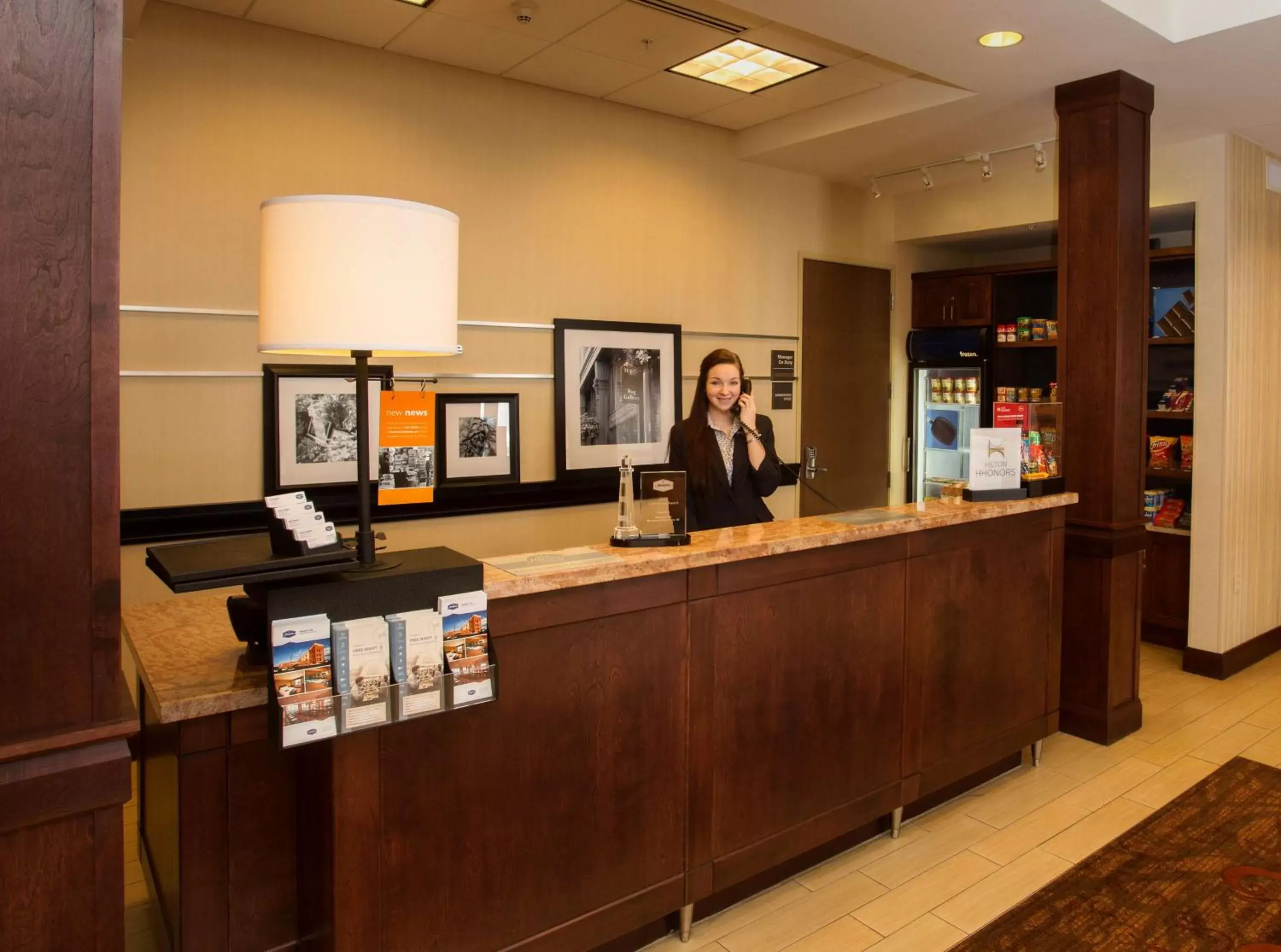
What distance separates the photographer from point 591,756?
7.73 feet

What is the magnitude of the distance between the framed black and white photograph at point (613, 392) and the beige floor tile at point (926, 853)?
7.97 ft

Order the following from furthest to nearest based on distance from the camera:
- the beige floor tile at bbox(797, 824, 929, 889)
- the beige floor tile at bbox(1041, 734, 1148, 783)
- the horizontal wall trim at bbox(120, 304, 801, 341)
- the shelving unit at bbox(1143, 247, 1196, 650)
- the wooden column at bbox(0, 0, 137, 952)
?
the shelving unit at bbox(1143, 247, 1196, 650)
the beige floor tile at bbox(1041, 734, 1148, 783)
the horizontal wall trim at bbox(120, 304, 801, 341)
the beige floor tile at bbox(797, 824, 929, 889)
the wooden column at bbox(0, 0, 137, 952)

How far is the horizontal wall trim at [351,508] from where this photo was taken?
3645 mm

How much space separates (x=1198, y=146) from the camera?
16.4 feet

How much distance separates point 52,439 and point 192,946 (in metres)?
1.34

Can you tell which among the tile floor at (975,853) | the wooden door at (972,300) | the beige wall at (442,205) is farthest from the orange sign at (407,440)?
the wooden door at (972,300)

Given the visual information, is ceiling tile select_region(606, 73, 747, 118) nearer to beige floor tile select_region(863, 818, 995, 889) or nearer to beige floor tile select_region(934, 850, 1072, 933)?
beige floor tile select_region(863, 818, 995, 889)

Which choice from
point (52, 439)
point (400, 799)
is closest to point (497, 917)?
point (400, 799)

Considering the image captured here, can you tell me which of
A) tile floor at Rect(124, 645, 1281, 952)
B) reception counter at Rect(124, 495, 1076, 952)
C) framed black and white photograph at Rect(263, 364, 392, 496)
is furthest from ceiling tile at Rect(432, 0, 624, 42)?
tile floor at Rect(124, 645, 1281, 952)

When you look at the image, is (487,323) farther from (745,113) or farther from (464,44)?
(745,113)

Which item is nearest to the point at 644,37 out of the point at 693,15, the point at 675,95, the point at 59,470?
the point at 693,15

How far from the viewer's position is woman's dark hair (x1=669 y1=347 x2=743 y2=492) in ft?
12.1

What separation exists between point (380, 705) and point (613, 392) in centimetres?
328

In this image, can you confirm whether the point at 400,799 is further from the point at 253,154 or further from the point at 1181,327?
the point at 1181,327
